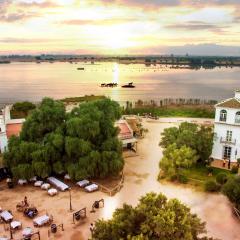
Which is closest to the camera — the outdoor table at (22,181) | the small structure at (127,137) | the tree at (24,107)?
the outdoor table at (22,181)

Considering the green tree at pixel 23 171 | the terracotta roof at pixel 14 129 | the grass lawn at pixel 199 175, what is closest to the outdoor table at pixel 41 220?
the green tree at pixel 23 171

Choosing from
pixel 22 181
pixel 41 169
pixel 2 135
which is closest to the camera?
pixel 41 169

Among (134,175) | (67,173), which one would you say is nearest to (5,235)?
(67,173)

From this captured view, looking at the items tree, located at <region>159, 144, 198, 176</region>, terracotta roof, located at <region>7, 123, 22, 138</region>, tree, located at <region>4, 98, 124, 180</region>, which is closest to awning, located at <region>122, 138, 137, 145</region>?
tree, located at <region>4, 98, 124, 180</region>

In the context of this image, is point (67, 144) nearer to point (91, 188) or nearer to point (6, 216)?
point (91, 188)

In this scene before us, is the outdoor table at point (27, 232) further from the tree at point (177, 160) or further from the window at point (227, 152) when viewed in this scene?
the window at point (227, 152)

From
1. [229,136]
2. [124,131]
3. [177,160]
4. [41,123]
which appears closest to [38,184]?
[41,123]
